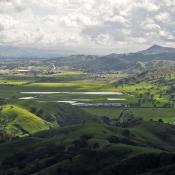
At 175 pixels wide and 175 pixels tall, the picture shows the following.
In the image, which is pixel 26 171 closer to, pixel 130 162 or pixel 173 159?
pixel 130 162

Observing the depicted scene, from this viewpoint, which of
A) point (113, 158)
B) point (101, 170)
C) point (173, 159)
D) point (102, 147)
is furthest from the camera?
point (102, 147)

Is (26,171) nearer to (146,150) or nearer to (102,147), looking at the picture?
(102,147)

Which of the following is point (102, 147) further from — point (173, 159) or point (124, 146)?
point (173, 159)

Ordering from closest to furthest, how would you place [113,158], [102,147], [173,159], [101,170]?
1. [173,159]
2. [101,170]
3. [113,158]
4. [102,147]

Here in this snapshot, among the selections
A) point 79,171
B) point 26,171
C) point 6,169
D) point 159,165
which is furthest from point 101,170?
point 6,169

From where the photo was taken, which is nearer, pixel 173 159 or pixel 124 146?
pixel 173 159

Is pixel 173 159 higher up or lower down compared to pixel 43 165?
higher up

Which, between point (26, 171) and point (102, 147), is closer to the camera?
point (26, 171)

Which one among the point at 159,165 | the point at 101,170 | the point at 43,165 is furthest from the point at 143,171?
the point at 43,165

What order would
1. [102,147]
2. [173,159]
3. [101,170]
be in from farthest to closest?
[102,147]
[101,170]
[173,159]
